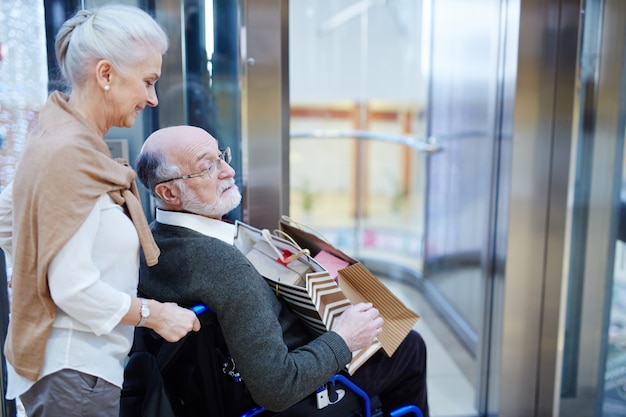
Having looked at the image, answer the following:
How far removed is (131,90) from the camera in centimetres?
123

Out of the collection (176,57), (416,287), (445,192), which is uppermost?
(176,57)

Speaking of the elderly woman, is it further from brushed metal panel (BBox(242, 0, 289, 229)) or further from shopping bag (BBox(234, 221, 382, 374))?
brushed metal panel (BBox(242, 0, 289, 229))

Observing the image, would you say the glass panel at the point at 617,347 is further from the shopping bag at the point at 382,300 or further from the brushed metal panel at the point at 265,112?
the brushed metal panel at the point at 265,112

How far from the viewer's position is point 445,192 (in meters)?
3.63

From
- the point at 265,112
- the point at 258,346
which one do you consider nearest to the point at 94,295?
the point at 258,346

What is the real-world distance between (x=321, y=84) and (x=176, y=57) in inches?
107

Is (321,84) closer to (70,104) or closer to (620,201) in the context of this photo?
(620,201)

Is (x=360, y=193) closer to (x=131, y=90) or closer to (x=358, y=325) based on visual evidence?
(x=358, y=325)

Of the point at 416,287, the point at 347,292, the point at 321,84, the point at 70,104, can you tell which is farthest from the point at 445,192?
the point at 70,104

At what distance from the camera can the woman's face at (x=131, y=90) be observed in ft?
4.00

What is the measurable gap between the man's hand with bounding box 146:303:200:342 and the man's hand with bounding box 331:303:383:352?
15.6 inches

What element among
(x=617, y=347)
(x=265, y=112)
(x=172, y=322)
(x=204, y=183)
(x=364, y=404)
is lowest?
(x=617, y=347)

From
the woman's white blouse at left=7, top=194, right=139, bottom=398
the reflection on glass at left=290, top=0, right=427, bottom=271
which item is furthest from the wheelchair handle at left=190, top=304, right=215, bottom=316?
the reflection on glass at left=290, top=0, right=427, bottom=271

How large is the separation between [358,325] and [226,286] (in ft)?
1.19
